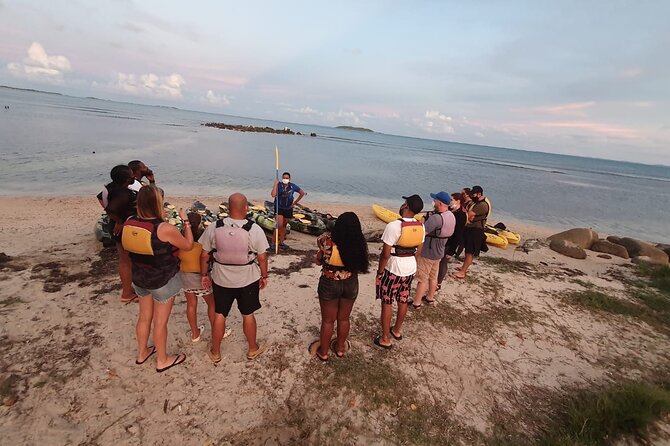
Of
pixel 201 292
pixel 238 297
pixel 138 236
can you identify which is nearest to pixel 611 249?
pixel 238 297

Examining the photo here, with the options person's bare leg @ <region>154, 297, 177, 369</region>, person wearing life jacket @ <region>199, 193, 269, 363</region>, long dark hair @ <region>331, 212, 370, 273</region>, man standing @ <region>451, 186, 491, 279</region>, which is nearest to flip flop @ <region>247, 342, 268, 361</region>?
person wearing life jacket @ <region>199, 193, 269, 363</region>

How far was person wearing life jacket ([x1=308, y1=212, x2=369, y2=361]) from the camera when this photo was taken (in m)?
3.63

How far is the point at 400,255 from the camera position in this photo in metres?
4.41

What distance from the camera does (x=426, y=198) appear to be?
25.1 m

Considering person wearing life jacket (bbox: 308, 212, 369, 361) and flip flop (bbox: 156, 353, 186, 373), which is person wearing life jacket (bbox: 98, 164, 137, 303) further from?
person wearing life jacket (bbox: 308, 212, 369, 361)

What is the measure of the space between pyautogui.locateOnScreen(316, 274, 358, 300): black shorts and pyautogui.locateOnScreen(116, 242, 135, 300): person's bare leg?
3.31 meters

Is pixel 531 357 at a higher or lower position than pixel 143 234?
lower

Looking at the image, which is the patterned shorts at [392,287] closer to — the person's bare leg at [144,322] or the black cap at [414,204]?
the black cap at [414,204]

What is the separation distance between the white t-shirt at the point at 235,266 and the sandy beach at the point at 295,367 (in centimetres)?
137

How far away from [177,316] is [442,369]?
13.9 feet

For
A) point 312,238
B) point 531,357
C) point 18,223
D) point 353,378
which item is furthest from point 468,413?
point 18,223

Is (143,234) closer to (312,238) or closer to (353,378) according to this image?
(353,378)

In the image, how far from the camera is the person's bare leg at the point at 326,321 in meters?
4.02

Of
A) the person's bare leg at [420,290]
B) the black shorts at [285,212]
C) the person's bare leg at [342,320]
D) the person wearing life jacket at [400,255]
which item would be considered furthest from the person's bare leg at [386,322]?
the black shorts at [285,212]
